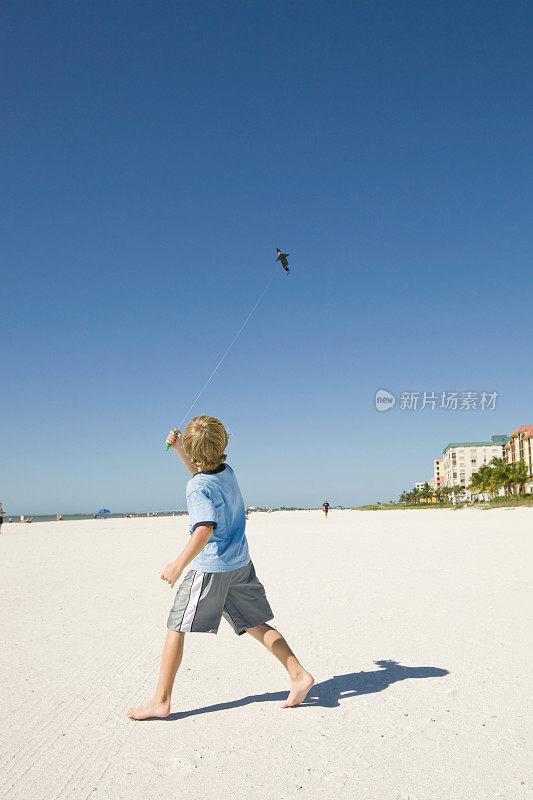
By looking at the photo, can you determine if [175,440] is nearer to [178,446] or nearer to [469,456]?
[178,446]

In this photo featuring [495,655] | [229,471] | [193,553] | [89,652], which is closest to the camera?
[193,553]

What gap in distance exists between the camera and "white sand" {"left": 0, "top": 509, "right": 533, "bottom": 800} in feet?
8.64

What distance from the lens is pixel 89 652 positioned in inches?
197

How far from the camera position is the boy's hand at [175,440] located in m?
3.72

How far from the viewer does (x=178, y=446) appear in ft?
12.4

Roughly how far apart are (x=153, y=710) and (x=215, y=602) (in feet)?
2.44

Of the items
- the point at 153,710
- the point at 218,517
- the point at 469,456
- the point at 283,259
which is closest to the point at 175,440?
the point at 218,517

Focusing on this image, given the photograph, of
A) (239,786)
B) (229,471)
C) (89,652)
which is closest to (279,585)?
(89,652)

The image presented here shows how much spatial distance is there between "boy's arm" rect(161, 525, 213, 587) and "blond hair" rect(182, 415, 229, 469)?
46cm

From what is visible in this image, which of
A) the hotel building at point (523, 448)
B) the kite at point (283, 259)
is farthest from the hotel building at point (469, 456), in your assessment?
the kite at point (283, 259)

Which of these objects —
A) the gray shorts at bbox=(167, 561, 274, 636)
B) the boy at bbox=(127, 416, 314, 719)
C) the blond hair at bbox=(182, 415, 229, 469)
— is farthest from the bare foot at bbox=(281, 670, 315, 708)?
the blond hair at bbox=(182, 415, 229, 469)

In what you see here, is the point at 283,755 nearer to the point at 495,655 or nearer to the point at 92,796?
the point at 92,796

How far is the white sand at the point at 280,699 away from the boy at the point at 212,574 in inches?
12.5

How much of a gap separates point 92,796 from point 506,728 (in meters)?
2.22
